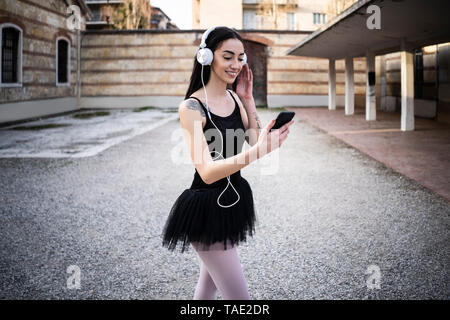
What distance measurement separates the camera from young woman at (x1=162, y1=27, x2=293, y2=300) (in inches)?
78.9

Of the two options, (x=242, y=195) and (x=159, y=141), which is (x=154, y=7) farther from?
(x=242, y=195)

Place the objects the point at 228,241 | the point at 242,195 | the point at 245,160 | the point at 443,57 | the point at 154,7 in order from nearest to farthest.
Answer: the point at 245,160
the point at 228,241
the point at 242,195
the point at 443,57
the point at 154,7

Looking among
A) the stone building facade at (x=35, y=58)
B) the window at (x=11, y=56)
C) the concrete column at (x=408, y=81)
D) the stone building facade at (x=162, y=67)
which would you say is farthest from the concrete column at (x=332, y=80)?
the window at (x=11, y=56)

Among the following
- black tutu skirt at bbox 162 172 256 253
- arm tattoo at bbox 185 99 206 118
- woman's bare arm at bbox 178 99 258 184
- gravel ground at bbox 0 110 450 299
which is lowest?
gravel ground at bbox 0 110 450 299

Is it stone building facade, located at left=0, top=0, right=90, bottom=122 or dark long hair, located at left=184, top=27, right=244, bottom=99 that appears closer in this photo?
dark long hair, located at left=184, top=27, right=244, bottom=99

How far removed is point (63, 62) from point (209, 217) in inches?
908

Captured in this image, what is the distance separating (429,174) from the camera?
23.5 feet

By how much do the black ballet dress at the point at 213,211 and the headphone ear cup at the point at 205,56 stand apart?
0.20 metres

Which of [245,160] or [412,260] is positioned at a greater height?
[245,160]

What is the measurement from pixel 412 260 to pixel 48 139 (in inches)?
425

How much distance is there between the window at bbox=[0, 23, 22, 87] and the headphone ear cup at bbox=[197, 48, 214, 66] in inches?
649

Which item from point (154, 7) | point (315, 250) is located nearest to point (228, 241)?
point (315, 250)

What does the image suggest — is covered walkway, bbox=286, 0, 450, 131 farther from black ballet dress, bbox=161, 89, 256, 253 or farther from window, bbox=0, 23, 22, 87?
window, bbox=0, 23, 22, 87

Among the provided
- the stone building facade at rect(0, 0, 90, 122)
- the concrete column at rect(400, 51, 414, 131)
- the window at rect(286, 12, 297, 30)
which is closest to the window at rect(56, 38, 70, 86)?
the stone building facade at rect(0, 0, 90, 122)
